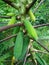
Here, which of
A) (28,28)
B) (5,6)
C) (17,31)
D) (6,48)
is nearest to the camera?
(28,28)

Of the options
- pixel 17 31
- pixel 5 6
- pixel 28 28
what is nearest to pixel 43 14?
pixel 5 6

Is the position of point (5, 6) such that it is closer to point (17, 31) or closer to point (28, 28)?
point (17, 31)

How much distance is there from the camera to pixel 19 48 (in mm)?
571

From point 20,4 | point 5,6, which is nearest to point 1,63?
point 5,6

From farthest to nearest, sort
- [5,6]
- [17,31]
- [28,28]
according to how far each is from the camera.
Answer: [5,6]
[17,31]
[28,28]

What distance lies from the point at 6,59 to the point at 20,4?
0.42 metres

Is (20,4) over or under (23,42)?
over

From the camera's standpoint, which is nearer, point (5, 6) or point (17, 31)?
point (17, 31)

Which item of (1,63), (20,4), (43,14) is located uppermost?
(20,4)

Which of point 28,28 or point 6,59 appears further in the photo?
point 6,59

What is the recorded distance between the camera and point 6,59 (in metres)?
0.95

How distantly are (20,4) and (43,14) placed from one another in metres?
0.62

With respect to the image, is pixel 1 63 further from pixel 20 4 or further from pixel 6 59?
pixel 20 4

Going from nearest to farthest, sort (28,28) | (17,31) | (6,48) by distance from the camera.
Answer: (28,28) < (17,31) < (6,48)
